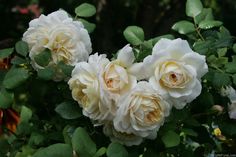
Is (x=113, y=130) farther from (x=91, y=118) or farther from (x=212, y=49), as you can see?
(x=212, y=49)

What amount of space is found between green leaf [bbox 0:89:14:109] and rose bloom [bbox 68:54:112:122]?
200 mm

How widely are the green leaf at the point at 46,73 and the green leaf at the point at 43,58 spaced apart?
0.5 inches

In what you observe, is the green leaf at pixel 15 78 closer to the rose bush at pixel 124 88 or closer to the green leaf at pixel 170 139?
the rose bush at pixel 124 88

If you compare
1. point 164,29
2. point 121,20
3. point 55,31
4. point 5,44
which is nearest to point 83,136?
point 55,31

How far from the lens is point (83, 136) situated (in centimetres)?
110

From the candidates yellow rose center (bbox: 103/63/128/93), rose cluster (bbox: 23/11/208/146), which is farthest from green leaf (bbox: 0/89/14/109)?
yellow rose center (bbox: 103/63/128/93)

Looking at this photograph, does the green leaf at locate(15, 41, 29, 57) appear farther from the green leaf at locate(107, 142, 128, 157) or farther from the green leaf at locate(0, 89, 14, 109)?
the green leaf at locate(107, 142, 128, 157)

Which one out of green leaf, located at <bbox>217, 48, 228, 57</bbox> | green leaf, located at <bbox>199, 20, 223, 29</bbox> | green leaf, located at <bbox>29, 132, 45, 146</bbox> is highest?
green leaf, located at <bbox>199, 20, 223, 29</bbox>

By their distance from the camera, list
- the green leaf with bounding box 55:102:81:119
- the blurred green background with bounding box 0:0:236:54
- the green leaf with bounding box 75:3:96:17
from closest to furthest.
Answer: the green leaf with bounding box 55:102:81:119
the green leaf with bounding box 75:3:96:17
the blurred green background with bounding box 0:0:236:54

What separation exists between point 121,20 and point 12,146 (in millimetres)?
4310

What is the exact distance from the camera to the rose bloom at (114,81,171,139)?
1086mm

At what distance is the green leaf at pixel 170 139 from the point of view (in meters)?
1.13

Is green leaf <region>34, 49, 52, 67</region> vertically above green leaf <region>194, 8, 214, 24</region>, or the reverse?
green leaf <region>194, 8, 214, 24</region>

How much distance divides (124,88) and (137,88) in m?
0.03
